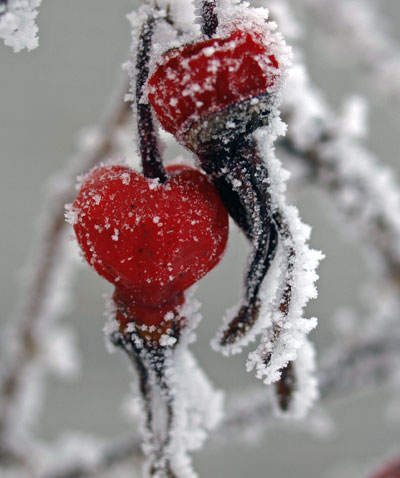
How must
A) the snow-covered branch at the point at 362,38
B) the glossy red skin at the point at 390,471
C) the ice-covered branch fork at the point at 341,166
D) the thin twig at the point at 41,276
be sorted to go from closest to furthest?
the glossy red skin at the point at 390,471
the ice-covered branch fork at the point at 341,166
the thin twig at the point at 41,276
the snow-covered branch at the point at 362,38

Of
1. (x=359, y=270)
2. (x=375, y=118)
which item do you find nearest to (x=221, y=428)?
(x=359, y=270)

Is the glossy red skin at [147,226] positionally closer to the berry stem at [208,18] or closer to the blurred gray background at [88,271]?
the berry stem at [208,18]

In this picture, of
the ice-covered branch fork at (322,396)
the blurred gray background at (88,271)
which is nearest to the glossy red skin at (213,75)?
the ice-covered branch fork at (322,396)

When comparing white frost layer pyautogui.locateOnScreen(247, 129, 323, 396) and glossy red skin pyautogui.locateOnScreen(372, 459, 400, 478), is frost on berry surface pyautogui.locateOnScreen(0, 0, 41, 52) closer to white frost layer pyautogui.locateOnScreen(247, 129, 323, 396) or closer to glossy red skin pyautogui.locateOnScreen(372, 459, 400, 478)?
white frost layer pyautogui.locateOnScreen(247, 129, 323, 396)

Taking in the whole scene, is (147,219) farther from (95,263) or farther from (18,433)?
(18,433)

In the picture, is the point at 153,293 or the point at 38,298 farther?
the point at 38,298

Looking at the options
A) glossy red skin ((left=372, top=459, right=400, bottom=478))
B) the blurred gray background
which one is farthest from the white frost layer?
A: the blurred gray background
